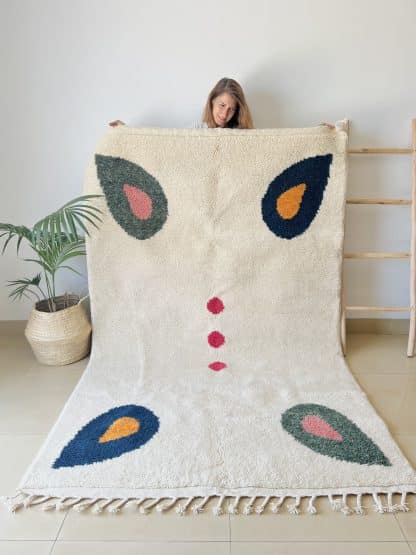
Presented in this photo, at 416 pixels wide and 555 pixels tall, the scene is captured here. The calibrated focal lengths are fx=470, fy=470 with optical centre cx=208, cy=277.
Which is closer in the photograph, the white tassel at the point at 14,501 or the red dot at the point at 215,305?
the white tassel at the point at 14,501

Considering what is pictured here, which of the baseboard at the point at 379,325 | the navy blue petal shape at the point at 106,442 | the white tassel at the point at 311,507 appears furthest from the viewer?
the baseboard at the point at 379,325

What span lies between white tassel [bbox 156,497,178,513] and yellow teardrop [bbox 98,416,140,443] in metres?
0.33

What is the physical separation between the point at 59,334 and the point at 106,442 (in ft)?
2.36

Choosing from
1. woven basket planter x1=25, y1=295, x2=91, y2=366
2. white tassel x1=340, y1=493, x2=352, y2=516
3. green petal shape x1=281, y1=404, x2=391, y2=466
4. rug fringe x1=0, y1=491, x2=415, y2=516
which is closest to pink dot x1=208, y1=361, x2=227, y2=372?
green petal shape x1=281, y1=404, x2=391, y2=466

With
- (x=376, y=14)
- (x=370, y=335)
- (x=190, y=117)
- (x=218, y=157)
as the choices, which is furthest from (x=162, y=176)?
(x=370, y=335)

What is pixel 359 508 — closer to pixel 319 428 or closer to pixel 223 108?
pixel 319 428

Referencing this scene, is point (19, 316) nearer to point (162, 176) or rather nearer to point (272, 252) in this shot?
point (162, 176)

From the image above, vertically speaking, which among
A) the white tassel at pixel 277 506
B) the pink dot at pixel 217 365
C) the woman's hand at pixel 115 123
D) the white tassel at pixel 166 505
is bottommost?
the white tassel at pixel 277 506

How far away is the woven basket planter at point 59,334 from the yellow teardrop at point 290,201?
3.46ft

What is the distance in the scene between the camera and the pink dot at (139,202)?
208 cm

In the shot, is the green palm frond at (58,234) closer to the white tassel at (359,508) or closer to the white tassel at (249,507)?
the white tassel at (249,507)

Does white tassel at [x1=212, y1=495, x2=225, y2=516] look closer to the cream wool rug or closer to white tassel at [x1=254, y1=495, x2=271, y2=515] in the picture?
white tassel at [x1=254, y1=495, x2=271, y2=515]

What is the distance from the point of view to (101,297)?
2162 mm

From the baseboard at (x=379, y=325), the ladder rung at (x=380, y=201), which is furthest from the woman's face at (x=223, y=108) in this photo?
the baseboard at (x=379, y=325)
